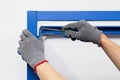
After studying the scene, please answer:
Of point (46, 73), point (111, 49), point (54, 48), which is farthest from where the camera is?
point (54, 48)

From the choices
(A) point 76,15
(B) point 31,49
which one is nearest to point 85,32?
(A) point 76,15

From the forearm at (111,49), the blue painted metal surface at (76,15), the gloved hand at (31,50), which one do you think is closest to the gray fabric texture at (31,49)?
the gloved hand at (31,50)

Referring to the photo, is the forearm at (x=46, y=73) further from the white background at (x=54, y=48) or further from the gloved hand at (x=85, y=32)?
the white background at (x=54, y=48)

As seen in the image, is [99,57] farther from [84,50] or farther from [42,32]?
[42,32]

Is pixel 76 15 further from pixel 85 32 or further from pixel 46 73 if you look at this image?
pixel 46 73

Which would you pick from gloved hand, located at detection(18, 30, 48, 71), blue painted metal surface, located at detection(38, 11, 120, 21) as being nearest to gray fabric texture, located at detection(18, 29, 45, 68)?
gloved hand, located at detection(18, 30, 48, 71)

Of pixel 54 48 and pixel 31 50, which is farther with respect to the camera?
pixel 54 48

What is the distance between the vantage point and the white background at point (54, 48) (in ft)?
3.44

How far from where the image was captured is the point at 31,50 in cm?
77

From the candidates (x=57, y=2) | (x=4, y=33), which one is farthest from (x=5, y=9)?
(x=57, y=2)

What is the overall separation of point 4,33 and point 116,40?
1.76 ft

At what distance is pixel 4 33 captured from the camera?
1.05m

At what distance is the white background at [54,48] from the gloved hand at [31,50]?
0.27m

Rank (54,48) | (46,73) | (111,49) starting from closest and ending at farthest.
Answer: (46,73) < (111,49) < (54,48)
